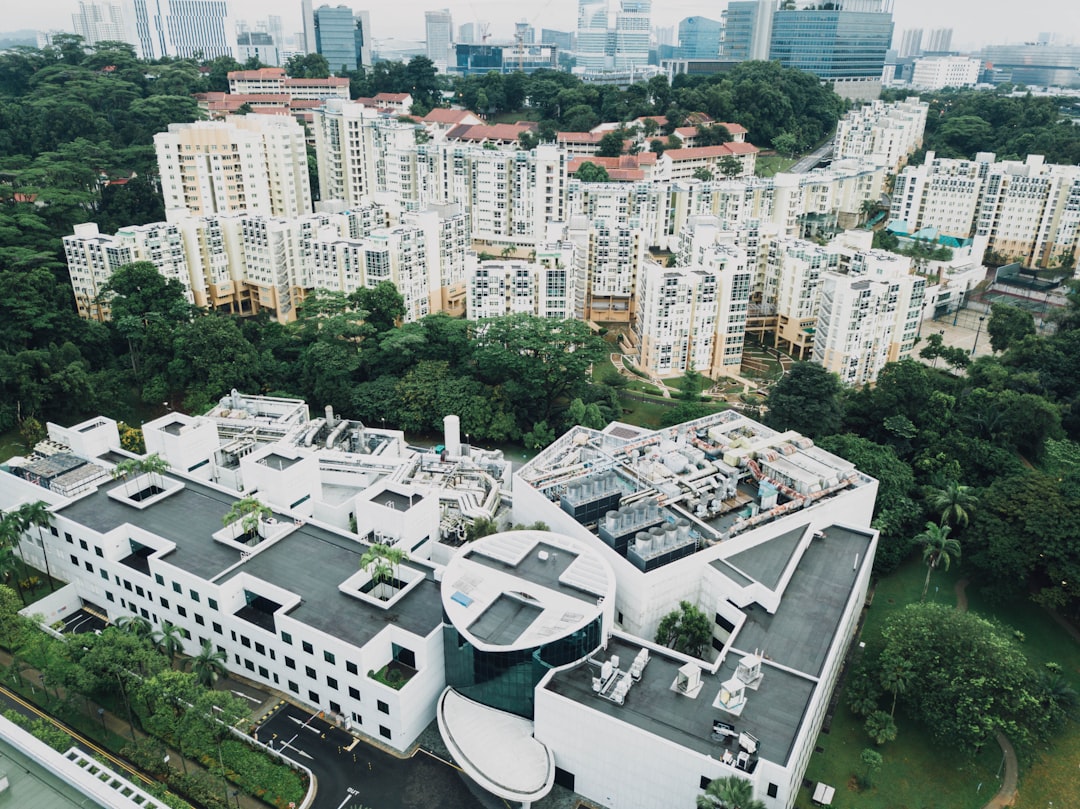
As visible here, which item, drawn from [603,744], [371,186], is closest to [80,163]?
[371,186]

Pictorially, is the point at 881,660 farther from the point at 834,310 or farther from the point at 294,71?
the point at 294,71

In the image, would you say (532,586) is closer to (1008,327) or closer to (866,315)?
(866,315)

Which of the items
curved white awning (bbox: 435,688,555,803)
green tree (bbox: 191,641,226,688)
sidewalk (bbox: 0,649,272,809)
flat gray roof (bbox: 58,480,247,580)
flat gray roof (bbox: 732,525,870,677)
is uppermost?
flat gray roof (bbox: 58,480,247,580)

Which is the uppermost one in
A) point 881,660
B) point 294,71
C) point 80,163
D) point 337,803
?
point 294,71

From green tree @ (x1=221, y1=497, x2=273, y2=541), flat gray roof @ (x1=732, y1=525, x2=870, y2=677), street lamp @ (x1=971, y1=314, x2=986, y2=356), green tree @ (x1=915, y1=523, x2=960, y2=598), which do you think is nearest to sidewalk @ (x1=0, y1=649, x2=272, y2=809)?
green tree @ (x1=221, y1=497, x2=273, y2=541)

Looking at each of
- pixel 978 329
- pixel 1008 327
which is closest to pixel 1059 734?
pixel 1008 327

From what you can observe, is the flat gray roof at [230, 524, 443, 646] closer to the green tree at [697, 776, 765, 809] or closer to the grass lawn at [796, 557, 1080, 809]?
the green tree at [697, 776, 765, 809]
